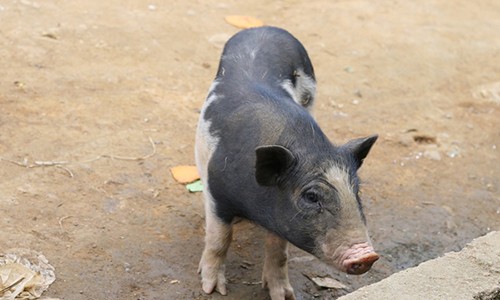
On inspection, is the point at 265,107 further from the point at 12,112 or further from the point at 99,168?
the point at 12,112

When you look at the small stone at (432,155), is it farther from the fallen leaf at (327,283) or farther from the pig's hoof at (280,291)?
the pig's hoof at (280,291)

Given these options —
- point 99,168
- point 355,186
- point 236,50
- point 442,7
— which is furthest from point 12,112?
point 442,7

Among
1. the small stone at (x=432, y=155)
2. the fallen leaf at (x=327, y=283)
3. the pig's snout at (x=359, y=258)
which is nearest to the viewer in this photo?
the pig's snout at (x=359, y=258)

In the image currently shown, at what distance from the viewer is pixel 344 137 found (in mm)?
6121

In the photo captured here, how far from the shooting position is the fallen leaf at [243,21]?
298 inches

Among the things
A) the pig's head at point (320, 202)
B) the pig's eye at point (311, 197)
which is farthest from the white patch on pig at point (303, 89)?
the pig's eye at point (311, 197)

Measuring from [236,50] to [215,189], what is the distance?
0.96 meters

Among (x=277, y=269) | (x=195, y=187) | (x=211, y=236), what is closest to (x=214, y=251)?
(x=211, y=236)

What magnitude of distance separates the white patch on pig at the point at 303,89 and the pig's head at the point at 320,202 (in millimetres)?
980

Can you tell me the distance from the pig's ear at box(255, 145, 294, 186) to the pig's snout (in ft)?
1.56

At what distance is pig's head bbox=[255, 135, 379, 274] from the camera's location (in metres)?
3.62

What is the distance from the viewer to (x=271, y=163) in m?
3.75

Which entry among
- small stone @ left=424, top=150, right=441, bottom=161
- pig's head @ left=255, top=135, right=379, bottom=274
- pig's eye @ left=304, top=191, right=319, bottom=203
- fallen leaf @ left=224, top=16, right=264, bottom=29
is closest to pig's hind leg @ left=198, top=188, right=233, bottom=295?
pig's head @ left=255, top=135, right=379, bottom=274

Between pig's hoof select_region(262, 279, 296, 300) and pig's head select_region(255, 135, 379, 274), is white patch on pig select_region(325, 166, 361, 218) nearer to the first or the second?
pig's head select_region(255, 135, 379, 274)
